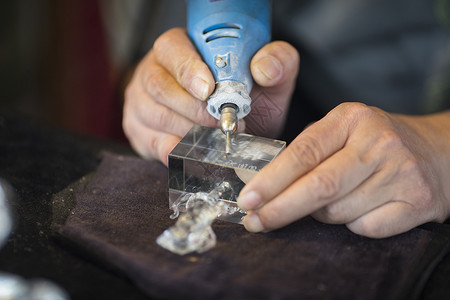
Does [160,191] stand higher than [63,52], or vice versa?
[160,191]

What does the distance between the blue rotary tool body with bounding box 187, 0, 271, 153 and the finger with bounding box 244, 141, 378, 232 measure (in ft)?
0.40

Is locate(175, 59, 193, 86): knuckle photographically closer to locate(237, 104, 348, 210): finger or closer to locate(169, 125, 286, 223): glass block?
locate(169, 125, 286, 223): glass block

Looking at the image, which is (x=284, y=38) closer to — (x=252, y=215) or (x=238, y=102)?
(x=238, y=102)

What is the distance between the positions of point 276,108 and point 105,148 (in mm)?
362

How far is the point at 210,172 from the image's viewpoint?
674mm

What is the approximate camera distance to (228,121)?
667 millimetres

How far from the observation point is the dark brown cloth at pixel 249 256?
1.74 feet

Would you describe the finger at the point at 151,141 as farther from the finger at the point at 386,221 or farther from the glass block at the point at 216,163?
the finger at the point at 386,221

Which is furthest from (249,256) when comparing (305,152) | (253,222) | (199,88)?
(199,88)

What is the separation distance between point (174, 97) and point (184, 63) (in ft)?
0.23

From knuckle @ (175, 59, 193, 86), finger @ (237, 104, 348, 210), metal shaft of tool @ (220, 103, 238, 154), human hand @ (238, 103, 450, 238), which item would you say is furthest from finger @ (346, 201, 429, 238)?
knuckle @ (175, 59, 193, 86)

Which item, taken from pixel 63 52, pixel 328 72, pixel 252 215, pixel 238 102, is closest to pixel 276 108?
pixel 238 102

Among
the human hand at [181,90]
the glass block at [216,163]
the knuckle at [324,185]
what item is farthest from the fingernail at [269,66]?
the knuckle at [324,185]

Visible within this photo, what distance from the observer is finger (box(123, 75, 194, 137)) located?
0.83m
